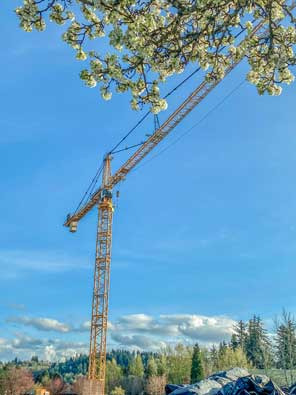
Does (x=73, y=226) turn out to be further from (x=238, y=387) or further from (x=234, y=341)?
(x=238, y=387)

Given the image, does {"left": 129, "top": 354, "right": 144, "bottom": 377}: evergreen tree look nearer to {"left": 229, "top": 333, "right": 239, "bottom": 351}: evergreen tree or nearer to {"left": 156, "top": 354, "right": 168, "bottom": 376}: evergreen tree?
{"left": 156, "top": 354, "right": 168, "bottom": 376}: evergreen tree

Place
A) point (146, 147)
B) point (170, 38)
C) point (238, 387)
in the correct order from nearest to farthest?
point (170, 38) < point (238, 387) < point (146, 147)

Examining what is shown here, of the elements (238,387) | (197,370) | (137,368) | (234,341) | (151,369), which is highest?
(234,341)

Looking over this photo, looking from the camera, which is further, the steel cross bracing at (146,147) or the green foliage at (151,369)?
the green foliage at (151,369)

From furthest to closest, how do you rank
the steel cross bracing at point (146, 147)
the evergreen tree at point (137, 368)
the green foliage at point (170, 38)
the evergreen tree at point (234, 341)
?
the evergreen tree at point (137, 368) < the evergreen tree at point (234, 341) < the steel cross bracing at point (146, 147) < the green foliage at point (170, 38)

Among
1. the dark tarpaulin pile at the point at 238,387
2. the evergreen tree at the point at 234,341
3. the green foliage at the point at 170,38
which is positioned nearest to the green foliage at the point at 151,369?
the evergreen tree at the point at 234,341

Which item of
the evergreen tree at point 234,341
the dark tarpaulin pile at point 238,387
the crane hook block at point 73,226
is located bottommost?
the dark tarpaulin pile at point 238,387

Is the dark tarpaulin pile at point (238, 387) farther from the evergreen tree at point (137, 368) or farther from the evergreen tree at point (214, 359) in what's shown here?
the evergreen tree at point (137, 368)

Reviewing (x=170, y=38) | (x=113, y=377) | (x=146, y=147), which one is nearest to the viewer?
(x=170, y=38)

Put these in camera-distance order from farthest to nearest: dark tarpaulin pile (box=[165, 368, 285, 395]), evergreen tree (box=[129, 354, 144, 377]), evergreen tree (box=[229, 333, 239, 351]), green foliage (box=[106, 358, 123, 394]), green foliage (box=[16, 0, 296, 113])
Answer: evergreen tree (box=[129, 354, 144, 377])
green foliage (box=[106, 358, 123, 394])
evergreen tree (box=[229, 333, 239, 351])
dark tarpaulin pile (box=[165, 368, 285, 395])
green foliage (box=[16, 0, 296, 113])

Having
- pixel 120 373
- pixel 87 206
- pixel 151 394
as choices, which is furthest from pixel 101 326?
pixel 120 373

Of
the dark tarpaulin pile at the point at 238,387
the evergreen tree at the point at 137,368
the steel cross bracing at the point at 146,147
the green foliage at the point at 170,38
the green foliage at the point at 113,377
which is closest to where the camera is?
the green foliage at the point at 170,38

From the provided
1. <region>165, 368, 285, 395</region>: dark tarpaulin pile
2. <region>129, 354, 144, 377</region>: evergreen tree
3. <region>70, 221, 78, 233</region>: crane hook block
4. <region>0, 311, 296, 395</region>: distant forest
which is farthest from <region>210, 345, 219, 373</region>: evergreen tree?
<region>165, 368, 285, 395</region>: dark tarpaulin pile

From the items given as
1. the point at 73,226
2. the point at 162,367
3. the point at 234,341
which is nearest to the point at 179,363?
the point at 162,367
